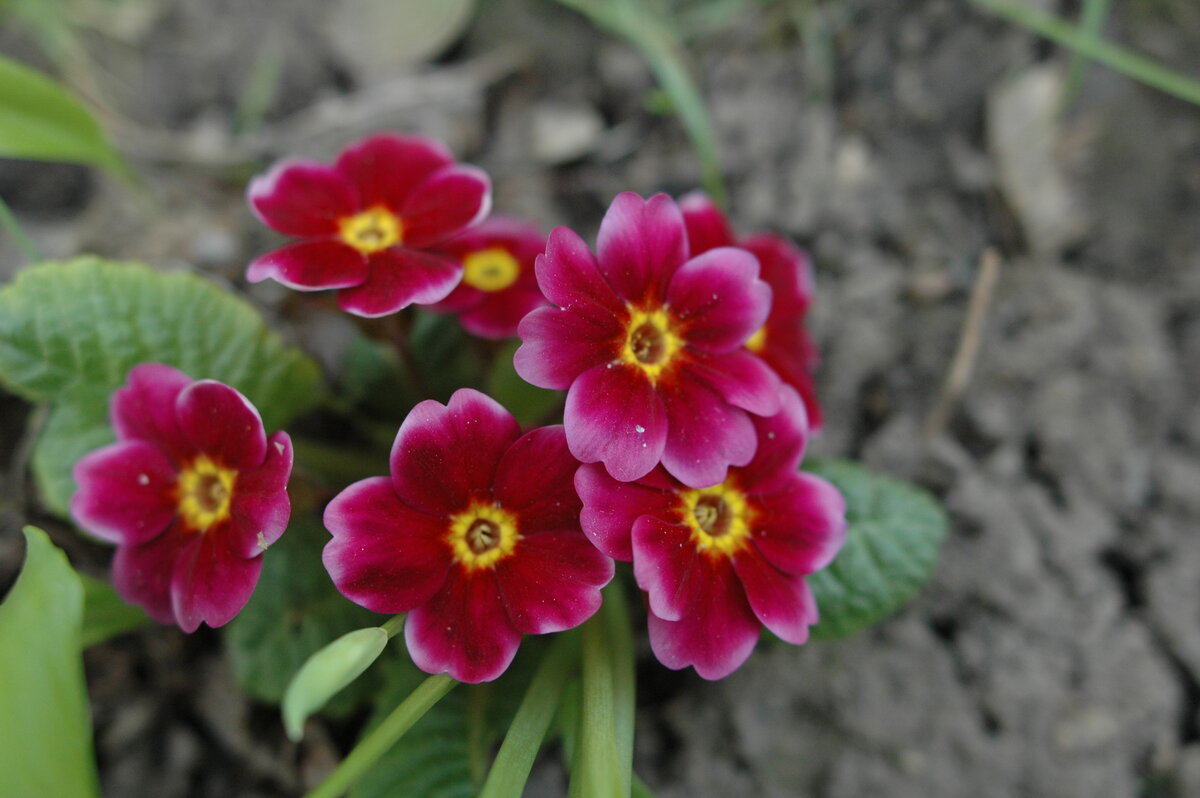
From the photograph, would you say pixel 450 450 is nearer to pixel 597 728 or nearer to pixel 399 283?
pixel 399 283

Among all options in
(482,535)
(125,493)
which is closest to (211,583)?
(125,493)

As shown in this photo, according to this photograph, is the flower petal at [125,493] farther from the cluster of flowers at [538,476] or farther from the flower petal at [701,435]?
the flower petal at [701,435]

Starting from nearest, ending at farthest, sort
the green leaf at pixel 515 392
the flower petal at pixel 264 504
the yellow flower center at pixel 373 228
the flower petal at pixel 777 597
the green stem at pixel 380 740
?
the green stem at pixel 380 740 → the flower petal at pixel 264 504 → the flower petal at pixel 777 597 → the yellow flower center at pixel 373 228 → the green leaf at pixel 515 392

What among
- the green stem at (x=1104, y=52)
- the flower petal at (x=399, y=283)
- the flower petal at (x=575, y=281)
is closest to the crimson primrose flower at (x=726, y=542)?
the flower petal at (x=575, y=281)

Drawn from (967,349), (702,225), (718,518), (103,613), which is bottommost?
(103,613)

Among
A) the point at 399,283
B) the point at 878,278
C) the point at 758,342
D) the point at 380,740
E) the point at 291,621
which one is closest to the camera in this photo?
the point at 380,740

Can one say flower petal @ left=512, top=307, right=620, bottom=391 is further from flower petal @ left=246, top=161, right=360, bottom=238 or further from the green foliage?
the green foliage

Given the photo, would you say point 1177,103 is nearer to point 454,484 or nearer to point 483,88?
point 483,88

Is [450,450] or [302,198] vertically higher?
[302,198]
